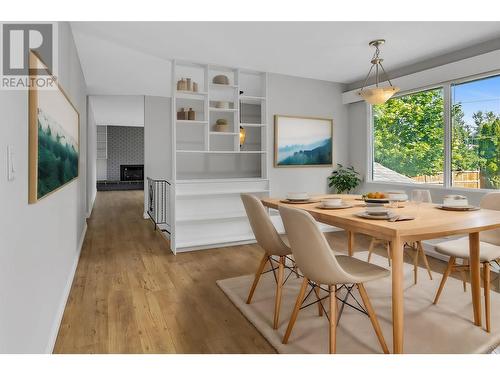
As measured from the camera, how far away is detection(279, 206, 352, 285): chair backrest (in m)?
1.82

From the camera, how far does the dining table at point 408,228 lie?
1.77 metres

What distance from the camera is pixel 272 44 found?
12.0 feet

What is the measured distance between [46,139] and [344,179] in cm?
415

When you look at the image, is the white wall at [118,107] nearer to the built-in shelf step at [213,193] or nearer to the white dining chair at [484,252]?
the built-in shelf step at [213,193]

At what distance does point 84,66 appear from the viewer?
466 cm

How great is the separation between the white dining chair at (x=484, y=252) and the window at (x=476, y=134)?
1.08 meters

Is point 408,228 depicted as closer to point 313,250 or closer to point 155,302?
point 313,250

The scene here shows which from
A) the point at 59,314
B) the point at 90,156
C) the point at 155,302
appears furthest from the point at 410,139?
the point at 90,156

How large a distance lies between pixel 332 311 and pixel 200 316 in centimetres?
104

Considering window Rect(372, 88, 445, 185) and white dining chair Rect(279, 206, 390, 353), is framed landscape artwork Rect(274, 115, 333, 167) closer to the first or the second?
window Rect(372, 88, 445, 185)

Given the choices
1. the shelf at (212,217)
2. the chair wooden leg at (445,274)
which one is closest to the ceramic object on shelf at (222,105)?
the shelf at (212,217)

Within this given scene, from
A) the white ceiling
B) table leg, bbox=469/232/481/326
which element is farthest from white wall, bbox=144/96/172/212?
table leg, bbox=469/232/481/326
